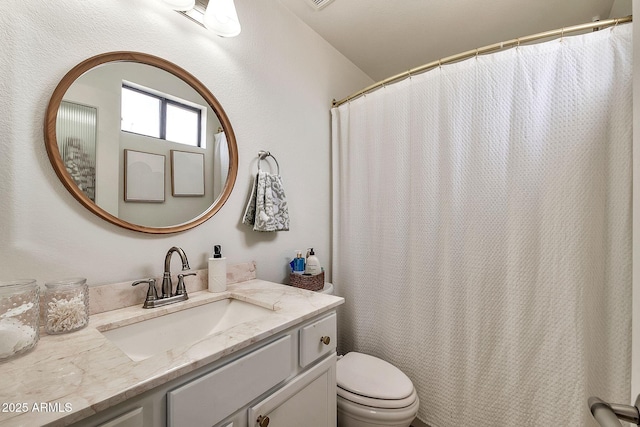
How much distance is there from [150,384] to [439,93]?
65.1 inches

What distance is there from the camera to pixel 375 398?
1.13 metres

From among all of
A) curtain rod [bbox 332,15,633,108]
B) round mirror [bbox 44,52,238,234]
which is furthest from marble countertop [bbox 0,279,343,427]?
curtain rod [bbox 332,15,633,108]

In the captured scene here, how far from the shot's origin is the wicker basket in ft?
4.71

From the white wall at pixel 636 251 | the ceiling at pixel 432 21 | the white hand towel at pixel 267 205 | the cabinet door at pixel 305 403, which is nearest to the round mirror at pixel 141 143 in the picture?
the white hand towel at pixel 267 205

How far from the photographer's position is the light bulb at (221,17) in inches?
42.5

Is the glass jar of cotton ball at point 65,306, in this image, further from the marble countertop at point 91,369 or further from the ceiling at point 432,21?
the ceiling at point 432,21

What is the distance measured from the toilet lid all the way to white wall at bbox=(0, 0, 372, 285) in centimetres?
61

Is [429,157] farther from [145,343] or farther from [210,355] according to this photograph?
[145,343]

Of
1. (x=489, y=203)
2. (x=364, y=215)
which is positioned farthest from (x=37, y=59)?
(x=489, y=203)

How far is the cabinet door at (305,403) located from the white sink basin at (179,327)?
0.26 metres

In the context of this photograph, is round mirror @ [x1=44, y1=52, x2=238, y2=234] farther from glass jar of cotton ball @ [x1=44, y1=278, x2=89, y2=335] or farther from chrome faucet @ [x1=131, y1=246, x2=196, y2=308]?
glass jar of cotton ball @ [x1=44, y1=278, x2=89, y2=335]

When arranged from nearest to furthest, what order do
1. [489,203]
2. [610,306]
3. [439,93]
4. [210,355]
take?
1. [210,355]
2. [610,306]
3. [489,203]
4. [439,93]

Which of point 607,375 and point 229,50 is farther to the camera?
point 229,50

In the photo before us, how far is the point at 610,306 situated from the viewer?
1.00m
